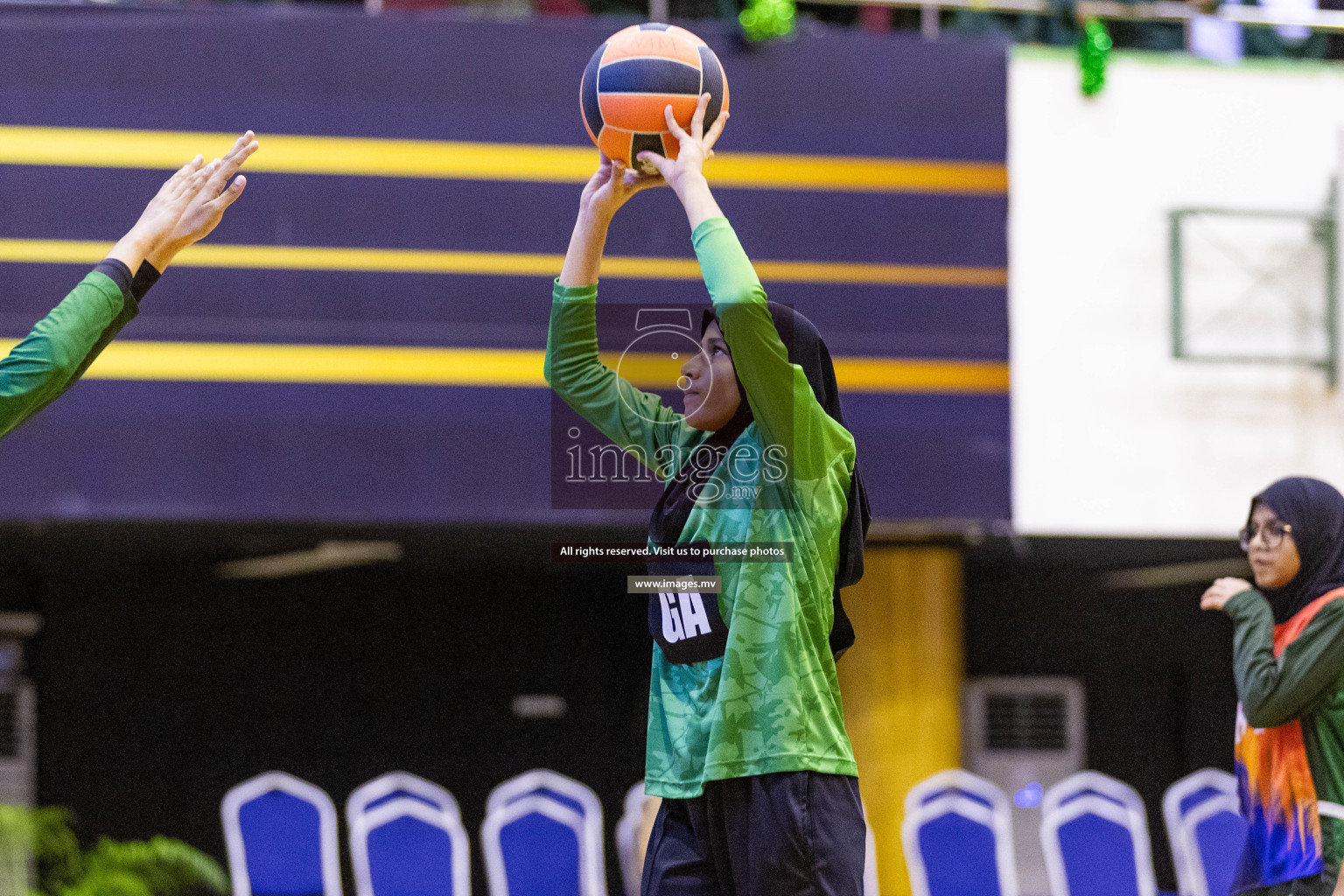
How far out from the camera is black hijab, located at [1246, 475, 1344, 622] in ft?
11.1

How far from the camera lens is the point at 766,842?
2303 millimetres

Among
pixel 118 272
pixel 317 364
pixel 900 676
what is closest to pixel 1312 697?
pixel 118 272

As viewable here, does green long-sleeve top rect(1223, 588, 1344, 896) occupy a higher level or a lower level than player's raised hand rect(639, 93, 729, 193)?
lower

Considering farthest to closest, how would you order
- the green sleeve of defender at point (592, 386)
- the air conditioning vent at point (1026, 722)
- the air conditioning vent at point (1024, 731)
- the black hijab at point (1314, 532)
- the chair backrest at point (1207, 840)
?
the air conditioning vent at point (1026, 722), the air conditioning vent at point (1024, 731), the chair backrest at point (1207, 840), the black hijab at point (1314, 532), the green sleeve of defender at point (592, 386)

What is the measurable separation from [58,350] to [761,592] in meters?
1.29

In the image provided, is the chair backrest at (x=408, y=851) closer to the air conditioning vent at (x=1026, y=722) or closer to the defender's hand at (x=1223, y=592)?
the defender's hand at (x=1223, y=592)

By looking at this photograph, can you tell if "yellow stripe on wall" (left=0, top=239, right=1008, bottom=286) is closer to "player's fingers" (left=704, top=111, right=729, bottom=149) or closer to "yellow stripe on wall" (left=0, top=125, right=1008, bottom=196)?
"yellow stripe on wall" (left=0, top=125, right=1008, bottom=196)

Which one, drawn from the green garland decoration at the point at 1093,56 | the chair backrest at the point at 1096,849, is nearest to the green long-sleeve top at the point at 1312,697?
the chair backrest at the point at 1096,849

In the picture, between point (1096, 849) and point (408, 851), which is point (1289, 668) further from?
point (408, 851)

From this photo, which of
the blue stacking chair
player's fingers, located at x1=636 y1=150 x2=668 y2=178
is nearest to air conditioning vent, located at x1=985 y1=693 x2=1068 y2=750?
the blue stacking chair

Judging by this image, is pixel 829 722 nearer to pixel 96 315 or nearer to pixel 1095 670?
pixel 96 315

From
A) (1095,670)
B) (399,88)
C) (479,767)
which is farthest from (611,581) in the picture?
(399,88)

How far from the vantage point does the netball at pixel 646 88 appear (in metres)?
2.85

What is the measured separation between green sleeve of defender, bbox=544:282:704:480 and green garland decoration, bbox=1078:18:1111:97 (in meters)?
4.61
